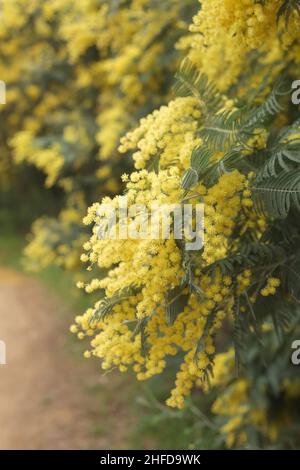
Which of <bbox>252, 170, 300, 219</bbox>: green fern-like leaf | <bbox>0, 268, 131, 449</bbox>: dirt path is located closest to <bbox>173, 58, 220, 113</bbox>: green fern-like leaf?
<bbox>252, 170, 300, 219</bbox>: green fern-like leaf

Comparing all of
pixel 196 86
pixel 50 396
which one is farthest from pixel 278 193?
pixel 50 396

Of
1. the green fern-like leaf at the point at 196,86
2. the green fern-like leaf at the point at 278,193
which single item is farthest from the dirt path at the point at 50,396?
the green fern-like leaf at the point at 278,193

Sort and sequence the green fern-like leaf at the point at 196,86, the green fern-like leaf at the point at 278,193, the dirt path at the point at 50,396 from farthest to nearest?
the dirt path at the point at 50,396
the green fern-like leaf at the point at 196,86
the green fern-like leaf at the point at 278,193

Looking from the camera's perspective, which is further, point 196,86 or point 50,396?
point 50,396

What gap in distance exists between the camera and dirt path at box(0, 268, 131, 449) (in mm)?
6496

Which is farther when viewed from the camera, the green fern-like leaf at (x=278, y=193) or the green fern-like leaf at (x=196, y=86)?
the green fern-like leaf at (x=196, y=86)

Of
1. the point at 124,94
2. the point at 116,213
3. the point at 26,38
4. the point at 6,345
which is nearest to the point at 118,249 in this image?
the point at 116,213

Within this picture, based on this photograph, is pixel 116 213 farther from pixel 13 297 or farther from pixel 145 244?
pixel 13 297

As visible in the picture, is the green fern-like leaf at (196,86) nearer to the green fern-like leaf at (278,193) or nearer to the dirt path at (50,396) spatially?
the green fern-like leaf at (278,193)

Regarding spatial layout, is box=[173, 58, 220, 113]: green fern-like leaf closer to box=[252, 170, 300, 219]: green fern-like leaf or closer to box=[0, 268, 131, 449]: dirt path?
box=[252, 170, 300, 219]: green fern-like leaf

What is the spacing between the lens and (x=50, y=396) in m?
7.38

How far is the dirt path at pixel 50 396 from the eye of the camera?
6.50 metres

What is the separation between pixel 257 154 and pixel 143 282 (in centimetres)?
90

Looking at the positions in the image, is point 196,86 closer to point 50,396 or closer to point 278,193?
point 278,193
